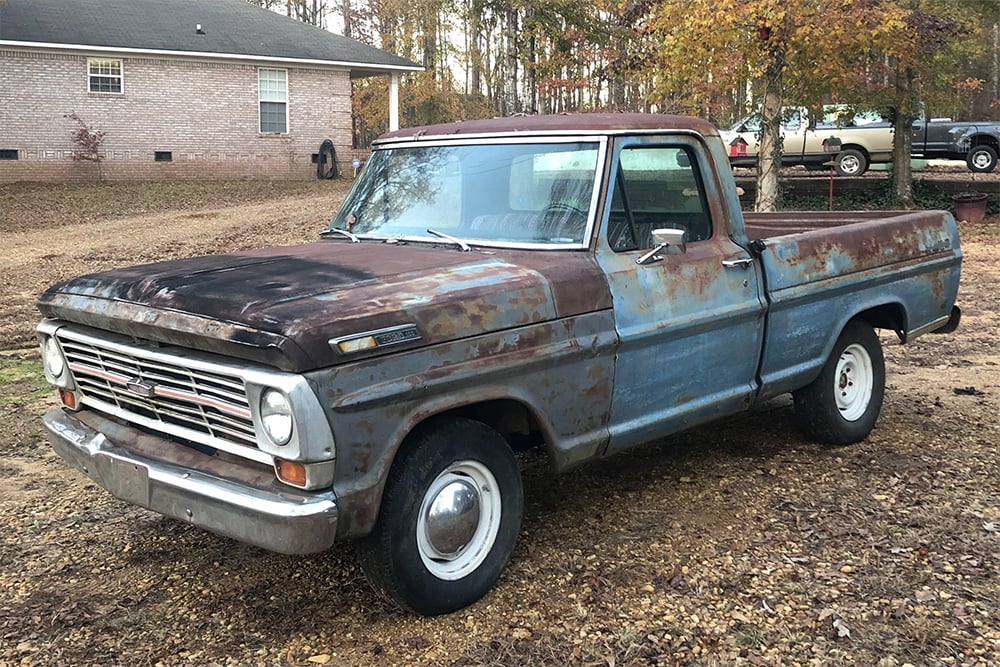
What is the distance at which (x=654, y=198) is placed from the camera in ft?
15.3

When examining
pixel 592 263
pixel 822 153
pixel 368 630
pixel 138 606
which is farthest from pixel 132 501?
pixel 822 153

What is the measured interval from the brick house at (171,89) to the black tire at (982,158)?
1489 cm

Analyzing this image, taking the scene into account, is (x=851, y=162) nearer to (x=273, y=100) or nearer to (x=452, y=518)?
(x=273, y=100)

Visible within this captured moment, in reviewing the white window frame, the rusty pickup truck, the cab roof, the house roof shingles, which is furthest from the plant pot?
the white window frame

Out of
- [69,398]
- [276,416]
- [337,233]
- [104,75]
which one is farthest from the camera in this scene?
[104,75]

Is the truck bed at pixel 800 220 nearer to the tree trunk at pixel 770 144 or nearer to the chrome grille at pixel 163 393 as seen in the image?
the chrome grille at pixel 163 393

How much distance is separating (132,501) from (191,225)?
13787 mm

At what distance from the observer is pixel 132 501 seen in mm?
3609

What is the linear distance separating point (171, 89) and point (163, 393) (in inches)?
883

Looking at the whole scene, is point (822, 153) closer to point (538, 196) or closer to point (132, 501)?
point (538, 196)

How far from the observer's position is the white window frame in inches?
910

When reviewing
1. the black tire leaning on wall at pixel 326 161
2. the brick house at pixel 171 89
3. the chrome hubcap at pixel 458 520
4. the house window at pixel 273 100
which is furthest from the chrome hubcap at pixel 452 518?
the house window at pixel 273 100

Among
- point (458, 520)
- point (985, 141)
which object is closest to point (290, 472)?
point (458, 520)

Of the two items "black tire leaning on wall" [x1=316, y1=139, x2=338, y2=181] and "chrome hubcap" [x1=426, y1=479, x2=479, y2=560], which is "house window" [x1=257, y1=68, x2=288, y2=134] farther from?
"chrome hubcap" [x1=426, y1=479, x2=479, y2=560]
